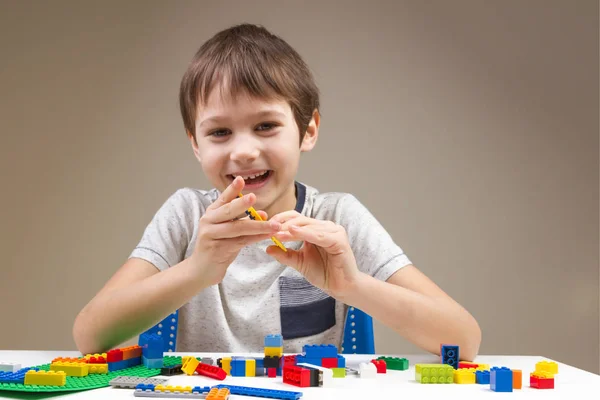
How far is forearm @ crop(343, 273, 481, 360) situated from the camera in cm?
106

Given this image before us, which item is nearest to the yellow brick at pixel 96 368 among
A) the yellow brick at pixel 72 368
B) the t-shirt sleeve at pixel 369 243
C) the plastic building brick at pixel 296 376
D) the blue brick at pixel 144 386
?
the yellow brick at pixel 72 368

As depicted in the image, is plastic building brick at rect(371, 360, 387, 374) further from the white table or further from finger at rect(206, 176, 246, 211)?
finger at rect(206, 176, 246, 211)

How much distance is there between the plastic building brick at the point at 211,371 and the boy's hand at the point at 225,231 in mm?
206

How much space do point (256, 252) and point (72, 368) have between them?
56 centimetres

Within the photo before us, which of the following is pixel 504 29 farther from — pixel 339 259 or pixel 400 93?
pixel 339 259

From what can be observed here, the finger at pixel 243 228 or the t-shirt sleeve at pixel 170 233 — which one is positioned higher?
the t-shirt sleeve at pixel 170 233

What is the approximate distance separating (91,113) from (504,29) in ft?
4.73

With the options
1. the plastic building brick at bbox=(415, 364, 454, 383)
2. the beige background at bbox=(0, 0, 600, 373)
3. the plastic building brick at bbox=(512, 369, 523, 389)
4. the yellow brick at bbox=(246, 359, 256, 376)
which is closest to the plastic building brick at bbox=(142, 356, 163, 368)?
the yellow brick at bbox=(246, 359, 256, 376)

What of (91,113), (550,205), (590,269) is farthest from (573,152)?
(91,113)

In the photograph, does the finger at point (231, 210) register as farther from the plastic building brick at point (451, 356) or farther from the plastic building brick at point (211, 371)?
the plastic building brick at point (451, 356)

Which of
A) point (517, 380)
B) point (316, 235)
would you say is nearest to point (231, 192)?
point (316, 235)

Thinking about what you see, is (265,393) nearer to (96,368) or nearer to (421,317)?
(96,368)

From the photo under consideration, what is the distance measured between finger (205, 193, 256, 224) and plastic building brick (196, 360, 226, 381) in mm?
217

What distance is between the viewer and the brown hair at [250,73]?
1121mm
